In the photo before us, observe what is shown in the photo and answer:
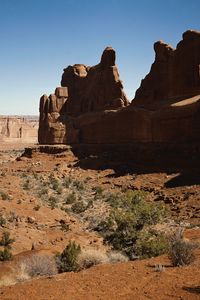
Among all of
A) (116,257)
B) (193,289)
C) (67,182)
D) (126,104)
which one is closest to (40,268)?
(116,257)

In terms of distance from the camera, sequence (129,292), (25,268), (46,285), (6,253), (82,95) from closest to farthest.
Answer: (129,292) < (46,285) < (25,268) < (6,253) < (82,95)

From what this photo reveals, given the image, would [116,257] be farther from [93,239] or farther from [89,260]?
[93,239]

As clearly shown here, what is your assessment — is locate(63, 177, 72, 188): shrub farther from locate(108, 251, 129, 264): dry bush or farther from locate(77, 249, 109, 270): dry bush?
locate(77, 249, 109, 270): dry bush

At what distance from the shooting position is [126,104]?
4056cm

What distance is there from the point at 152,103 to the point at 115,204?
15473mm

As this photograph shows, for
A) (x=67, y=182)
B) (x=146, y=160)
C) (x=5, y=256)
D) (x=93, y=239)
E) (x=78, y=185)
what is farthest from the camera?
(x=146, y=160)

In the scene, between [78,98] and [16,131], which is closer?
[78,98]

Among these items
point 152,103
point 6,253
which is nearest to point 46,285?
point 6,253

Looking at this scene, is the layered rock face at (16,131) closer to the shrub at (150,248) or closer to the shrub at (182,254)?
the shrub at (150,248)

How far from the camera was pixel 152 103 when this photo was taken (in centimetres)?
3412

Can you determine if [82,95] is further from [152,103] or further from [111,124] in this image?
[152,103]

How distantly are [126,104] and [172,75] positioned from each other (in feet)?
31.4

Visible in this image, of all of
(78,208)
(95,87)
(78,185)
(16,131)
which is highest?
(95,87)

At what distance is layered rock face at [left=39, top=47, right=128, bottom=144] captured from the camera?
136 ft
